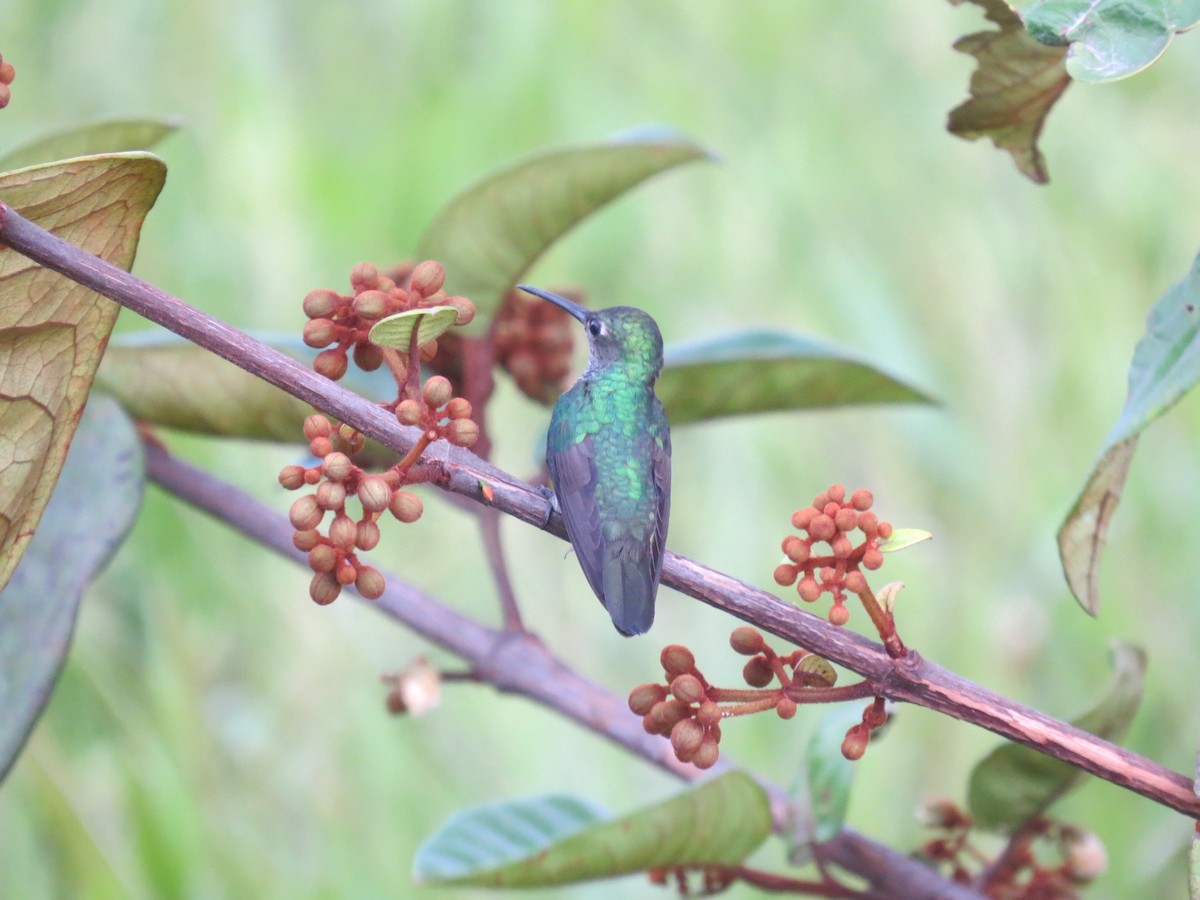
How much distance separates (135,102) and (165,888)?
1.22 m

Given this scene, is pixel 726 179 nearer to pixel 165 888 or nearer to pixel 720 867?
pixel 165 888

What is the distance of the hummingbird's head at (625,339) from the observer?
→ 106 centimetres

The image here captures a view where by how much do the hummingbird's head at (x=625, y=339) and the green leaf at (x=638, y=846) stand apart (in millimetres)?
377

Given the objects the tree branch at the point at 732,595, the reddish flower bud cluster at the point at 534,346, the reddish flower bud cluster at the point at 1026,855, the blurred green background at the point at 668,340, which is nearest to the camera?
the tree branch at the point at 732,595

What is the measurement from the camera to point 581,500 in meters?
0.84

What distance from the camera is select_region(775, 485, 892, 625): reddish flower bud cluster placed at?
0.56 metres

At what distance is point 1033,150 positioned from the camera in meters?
0.77

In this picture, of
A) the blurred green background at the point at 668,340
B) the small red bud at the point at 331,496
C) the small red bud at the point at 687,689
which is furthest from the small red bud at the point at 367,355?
the blurred green background at the point at 668,340

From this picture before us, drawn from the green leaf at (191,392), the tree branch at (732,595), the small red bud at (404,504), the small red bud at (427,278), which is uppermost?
the small red bud at (427,278)

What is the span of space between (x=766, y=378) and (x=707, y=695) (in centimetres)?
42

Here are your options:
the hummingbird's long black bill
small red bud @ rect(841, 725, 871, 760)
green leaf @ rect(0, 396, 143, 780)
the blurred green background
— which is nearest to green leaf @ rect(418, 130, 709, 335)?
the hummingbird's long black bill

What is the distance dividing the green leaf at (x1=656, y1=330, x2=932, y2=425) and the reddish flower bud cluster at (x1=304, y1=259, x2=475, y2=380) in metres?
0.36

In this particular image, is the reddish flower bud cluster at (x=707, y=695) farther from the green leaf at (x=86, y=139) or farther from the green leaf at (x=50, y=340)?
the green leaf at (x=86, y=139)

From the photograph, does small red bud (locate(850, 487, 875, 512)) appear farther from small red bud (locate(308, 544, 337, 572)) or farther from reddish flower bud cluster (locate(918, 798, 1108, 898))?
reddish flower bud cluster (locate(918, 798, 1108, 898))
